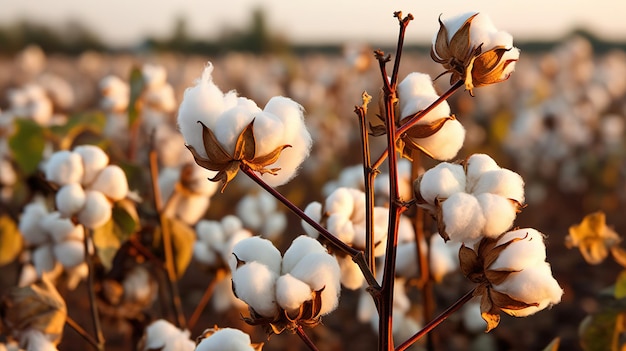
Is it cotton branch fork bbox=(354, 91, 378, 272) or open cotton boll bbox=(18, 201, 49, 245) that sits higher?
cotton branch fork bbox=(354, 91, 378, 272)

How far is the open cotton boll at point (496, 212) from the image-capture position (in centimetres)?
69

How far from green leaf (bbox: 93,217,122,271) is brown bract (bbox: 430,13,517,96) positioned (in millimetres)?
650

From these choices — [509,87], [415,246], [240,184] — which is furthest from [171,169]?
[509,87]

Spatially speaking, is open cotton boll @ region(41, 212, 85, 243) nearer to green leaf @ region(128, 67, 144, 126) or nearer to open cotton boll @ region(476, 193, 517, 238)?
green leaf @ region(128, 67, 144, 126)

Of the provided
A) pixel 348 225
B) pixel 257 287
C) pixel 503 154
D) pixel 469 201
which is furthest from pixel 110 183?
pixel 503 154

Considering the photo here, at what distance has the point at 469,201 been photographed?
0.68 m

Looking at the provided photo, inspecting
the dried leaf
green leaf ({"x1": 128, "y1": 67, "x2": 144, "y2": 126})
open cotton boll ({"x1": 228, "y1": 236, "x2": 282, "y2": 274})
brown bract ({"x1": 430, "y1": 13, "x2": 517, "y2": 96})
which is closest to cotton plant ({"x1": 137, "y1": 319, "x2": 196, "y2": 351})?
the dried leaf

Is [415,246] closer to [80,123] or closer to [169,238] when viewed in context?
[169,238]

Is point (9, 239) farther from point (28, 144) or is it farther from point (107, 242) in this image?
point (107, 242)

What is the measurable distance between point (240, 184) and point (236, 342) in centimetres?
467

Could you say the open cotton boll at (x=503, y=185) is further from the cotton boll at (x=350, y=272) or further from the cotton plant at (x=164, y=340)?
the cotton plant at (x=164, y=340)

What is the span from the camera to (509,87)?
855 centimetres

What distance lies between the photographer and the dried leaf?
42.4 inches

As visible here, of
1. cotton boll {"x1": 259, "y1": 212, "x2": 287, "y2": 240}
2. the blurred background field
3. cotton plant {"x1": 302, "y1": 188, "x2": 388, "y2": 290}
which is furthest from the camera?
the blurred background field
